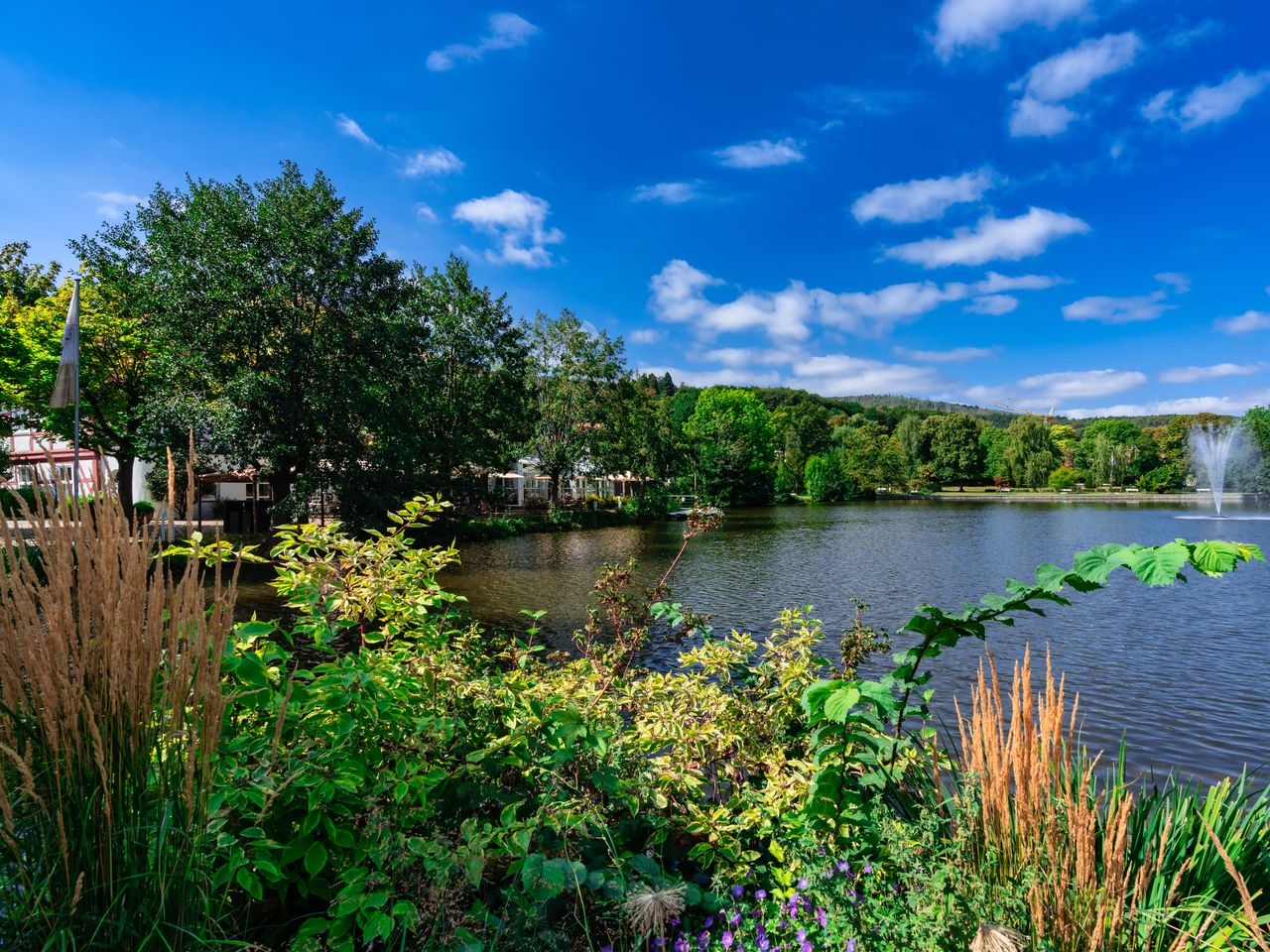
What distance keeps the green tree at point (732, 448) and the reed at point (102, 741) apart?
1873 inches

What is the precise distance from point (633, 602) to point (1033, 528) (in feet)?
116

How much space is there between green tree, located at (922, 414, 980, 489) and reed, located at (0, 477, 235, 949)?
9095 cm

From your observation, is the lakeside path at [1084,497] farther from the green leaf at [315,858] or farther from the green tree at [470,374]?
the green leaf at [315,858]

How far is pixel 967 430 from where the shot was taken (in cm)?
8450

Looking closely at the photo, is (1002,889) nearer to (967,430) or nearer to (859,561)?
(859,561)

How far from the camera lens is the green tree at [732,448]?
55438 millimetres

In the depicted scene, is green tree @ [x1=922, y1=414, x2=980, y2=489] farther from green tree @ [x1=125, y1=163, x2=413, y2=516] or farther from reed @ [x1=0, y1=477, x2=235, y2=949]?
reed @ [x1=0, y1=477, x2=235, y2=949]

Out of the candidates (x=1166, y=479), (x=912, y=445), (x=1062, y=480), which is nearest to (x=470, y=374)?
(x=912, y=445)

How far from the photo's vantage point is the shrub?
255 ft

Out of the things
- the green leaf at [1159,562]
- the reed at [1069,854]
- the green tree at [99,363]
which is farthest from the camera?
the green tree at [99,363]

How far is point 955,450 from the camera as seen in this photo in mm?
83250

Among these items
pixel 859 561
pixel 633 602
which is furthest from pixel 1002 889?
pixel 859 561

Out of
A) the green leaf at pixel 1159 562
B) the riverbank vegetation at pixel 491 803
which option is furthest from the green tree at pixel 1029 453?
the green leaf at pixel 1159 562

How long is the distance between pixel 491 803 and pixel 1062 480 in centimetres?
9101
